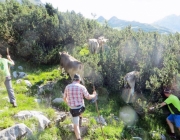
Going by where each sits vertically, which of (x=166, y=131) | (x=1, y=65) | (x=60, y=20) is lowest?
(x=166, y=131)

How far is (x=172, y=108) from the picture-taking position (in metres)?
10.2

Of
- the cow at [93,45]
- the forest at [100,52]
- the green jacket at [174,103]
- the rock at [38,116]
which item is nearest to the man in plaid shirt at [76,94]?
the rock at [38,116]

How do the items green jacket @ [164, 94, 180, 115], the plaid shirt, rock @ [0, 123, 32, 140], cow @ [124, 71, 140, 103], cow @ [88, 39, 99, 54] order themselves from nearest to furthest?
rock @ [0, 123, 32, 140] → the plaid shirt → green jacket @ [164, 94, 180, 115] → cow @ [124, 71, 140, 103] → cow @ [88, 39, 99, 54]

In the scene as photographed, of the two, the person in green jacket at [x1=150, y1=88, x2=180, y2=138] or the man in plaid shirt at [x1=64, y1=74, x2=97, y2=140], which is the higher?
the man in plaid shirt at [x1=64, y1=74, x2=97, y2=140]

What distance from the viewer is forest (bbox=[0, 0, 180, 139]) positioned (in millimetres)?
12491

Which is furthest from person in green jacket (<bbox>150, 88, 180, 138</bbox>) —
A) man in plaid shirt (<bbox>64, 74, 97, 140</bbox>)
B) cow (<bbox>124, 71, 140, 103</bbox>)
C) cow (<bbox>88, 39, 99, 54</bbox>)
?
cow (<bbox>88, 39, 99, 54</bbox>)

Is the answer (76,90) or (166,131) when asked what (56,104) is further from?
(166,131)

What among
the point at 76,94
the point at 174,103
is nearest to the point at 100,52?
the point at 174,103

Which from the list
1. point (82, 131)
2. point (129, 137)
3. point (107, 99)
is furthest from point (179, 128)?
point (82, 131)

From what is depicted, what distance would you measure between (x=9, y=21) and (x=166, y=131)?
13.3m

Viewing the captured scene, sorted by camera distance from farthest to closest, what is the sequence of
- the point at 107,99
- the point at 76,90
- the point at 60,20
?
the point at 60,20, the point at 107,99, the point at 76,90

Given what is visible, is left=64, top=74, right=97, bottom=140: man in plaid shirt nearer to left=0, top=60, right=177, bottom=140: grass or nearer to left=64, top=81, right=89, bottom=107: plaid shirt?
left=64, top=81, right=89, bottom=107: plaid shirt

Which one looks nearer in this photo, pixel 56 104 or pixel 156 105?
pixel 56 104

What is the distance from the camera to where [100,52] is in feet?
49.9
